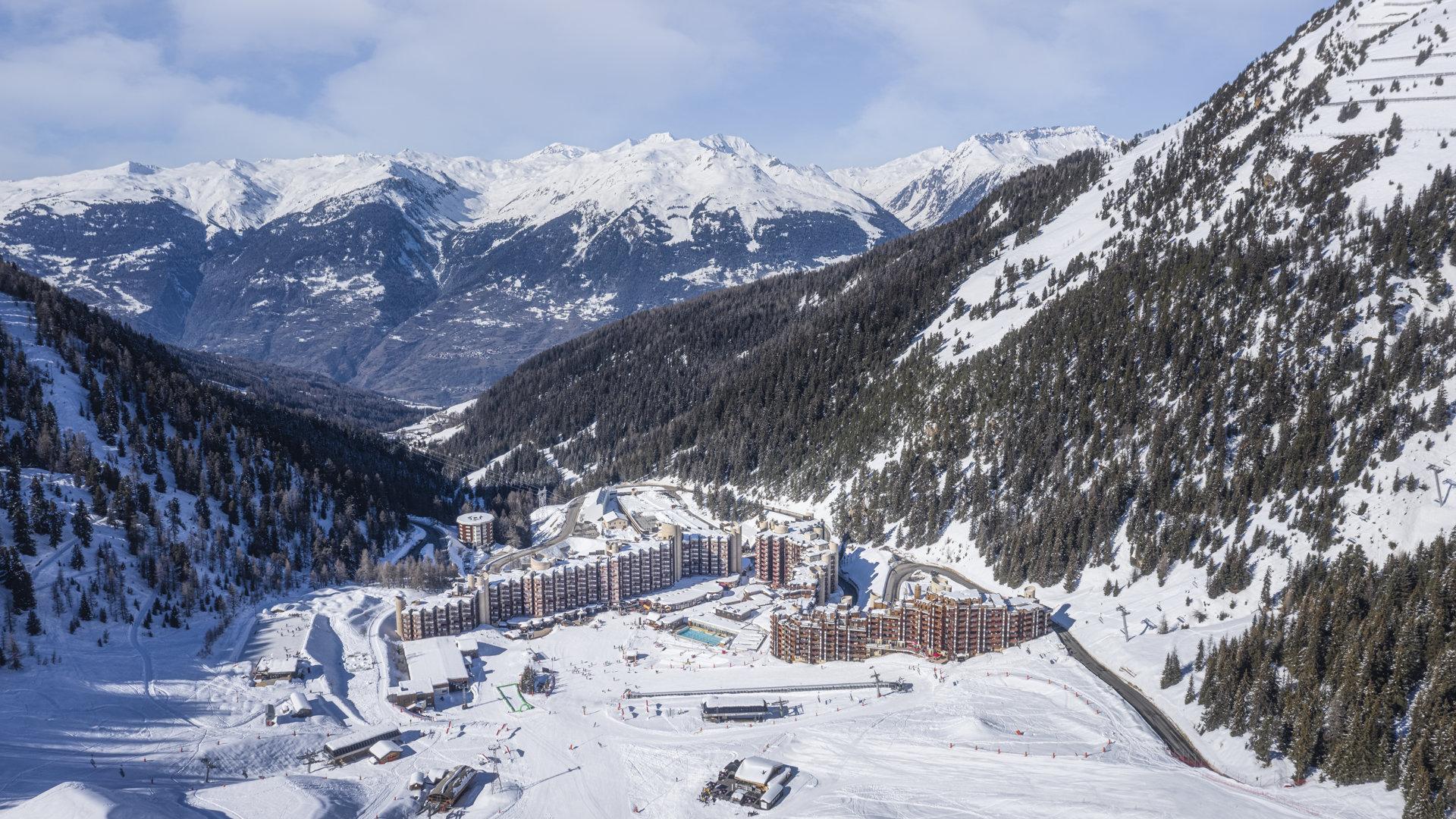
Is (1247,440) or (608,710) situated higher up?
(1247,440)

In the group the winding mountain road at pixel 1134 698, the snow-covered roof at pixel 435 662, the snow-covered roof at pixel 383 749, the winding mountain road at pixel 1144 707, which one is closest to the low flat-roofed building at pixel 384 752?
the snow-covered roof at pixel 383 749

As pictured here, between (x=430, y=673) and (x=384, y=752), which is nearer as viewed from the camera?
(x=384, y=752)

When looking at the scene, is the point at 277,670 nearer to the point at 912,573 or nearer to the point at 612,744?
the point at 612,744

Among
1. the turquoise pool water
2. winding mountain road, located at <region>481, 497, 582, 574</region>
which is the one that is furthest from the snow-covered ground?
winding mountain road, located at <region>481, 497, 582, 574</region>

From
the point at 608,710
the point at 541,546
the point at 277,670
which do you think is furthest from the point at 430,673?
the point at 541,546

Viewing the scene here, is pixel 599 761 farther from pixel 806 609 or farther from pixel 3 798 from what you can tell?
pixel 3 798

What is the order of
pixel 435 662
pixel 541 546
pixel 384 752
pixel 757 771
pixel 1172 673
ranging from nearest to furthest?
pixel 757 771, pixel 384 752, pixel 1172 673, pixel 435 662, pixel 541 546

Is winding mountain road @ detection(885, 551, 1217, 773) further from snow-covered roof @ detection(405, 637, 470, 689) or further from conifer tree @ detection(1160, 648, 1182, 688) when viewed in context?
snow-covered roof @ detection(405, 637, 470, 689)

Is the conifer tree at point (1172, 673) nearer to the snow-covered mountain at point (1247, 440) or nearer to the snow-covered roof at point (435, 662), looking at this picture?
the snow-covered mountain at point (1247, 440)
